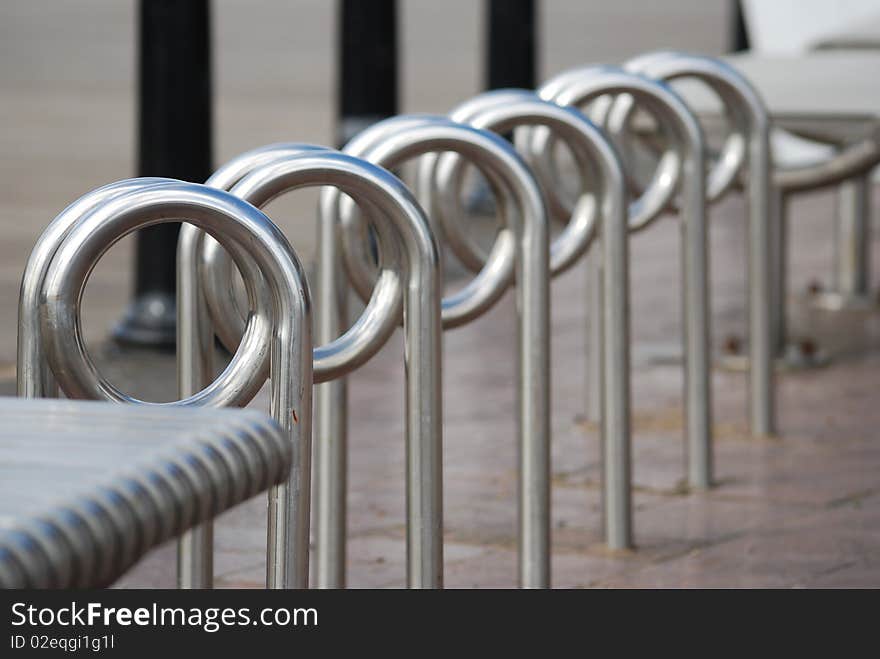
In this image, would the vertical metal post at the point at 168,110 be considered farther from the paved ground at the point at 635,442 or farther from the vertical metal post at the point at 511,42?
the vertical metal post at the point at 511,42

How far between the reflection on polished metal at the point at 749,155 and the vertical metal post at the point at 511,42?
543 cm

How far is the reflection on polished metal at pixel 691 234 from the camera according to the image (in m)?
3.68

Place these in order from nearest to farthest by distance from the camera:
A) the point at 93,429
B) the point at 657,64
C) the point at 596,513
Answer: the point at 93,429, the point at 596,513, the point at 657,64

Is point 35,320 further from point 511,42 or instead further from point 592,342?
point 511,42

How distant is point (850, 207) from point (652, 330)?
91 cm

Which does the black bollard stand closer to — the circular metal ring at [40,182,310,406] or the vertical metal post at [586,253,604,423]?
the vertical metal post at [586,253,604,423]

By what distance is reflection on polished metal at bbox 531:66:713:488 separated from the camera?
368cm

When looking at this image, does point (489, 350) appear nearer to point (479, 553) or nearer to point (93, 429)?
point (479, 553)

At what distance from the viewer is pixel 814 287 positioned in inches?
254

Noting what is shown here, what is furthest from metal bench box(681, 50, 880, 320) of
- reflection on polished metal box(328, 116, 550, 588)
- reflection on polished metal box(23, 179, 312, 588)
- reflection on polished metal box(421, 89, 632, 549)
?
reflection on polished metal box(23, 179, 312, 588)

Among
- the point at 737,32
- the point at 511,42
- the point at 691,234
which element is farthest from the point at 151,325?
the point at 737,32

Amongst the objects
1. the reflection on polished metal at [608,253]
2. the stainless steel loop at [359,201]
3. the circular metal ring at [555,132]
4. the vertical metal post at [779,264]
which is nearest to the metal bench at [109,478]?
the stainless steel loop at [359,201]
